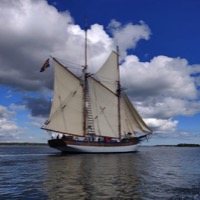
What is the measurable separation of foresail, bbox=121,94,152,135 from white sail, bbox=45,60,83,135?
14.8 m

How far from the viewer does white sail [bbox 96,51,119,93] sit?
82.4 metres

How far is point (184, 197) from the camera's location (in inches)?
770

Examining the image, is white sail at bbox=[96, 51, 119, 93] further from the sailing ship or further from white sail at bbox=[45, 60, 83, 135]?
white sail at bbox=[45, 60, 83, 135]

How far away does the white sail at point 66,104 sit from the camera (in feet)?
217

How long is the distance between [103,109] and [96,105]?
8.28 feet

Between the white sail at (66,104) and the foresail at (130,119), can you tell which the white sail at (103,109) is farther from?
the white sail at (66,104)

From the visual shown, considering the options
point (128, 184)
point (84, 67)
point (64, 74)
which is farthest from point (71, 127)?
point (128, 184)

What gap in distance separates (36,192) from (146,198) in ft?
25.1

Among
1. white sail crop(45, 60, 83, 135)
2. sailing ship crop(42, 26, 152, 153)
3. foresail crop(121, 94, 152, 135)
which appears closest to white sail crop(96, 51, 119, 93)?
sailing ship crop(42, 26, 152, 153)

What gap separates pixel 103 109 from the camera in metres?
77.8

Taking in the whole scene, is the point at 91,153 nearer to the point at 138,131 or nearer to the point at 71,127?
the point at 71,127

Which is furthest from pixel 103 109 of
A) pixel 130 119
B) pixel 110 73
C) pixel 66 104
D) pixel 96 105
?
pixel 110 73

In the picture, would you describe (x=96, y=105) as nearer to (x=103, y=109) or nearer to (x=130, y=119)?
(x=103, y=109)

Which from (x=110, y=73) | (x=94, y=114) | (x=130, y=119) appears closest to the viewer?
(x=94, y=114)
